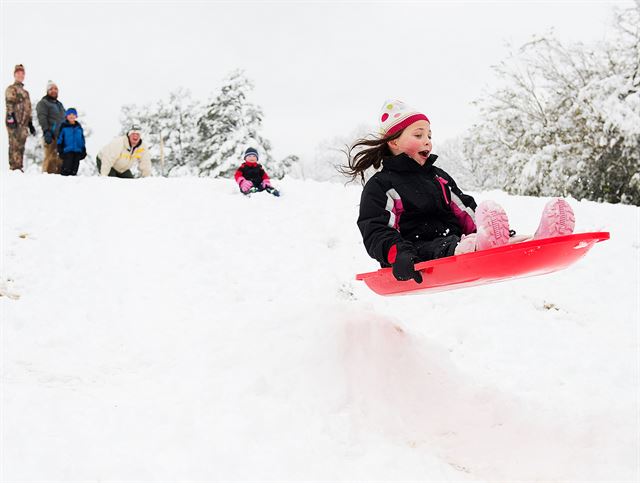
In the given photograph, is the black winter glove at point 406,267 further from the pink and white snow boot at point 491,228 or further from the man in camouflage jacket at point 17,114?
the man in camouflage jacket at point 17,114

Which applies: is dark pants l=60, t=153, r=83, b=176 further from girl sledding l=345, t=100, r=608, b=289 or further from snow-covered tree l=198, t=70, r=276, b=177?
snow-covered tree l=198, t=70, r=276, b=177

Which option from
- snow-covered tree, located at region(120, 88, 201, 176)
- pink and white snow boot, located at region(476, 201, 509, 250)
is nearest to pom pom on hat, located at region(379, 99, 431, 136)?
pink and white snow boot, located at region(476, 201, 509, 250)

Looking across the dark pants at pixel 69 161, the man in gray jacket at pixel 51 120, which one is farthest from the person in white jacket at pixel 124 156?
the man in gray jacket at pixel 51 120

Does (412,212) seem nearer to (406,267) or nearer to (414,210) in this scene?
(414,210)

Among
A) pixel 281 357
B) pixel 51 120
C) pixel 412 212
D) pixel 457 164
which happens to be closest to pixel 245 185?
pixel 51 120

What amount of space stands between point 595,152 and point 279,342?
10903 millimetres

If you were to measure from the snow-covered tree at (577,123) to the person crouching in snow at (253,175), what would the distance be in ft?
22.7

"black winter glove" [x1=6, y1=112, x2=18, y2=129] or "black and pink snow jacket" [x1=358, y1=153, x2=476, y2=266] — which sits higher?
"black winter glove" [x1=6, y1=112, x2=18, y2=129]

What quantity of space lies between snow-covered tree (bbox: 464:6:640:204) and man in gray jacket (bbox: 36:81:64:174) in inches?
393

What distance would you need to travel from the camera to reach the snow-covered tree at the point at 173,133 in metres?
26.5

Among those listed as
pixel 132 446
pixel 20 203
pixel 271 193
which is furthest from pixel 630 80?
pixel 132 446

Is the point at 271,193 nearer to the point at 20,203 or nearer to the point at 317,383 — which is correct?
the point at 20,203

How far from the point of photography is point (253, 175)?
30.3ft

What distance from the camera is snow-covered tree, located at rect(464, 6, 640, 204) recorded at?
11680mm
